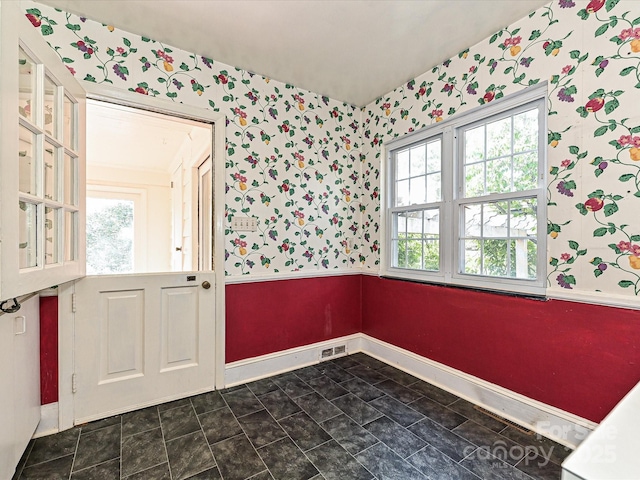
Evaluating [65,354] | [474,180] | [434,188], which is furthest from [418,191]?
[65,354]

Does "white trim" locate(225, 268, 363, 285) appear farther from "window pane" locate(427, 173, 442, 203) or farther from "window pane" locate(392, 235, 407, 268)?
"window pane" locate(427, 173, 442, 203)

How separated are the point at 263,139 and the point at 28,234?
173 centimetres

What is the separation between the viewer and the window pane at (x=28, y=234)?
1.21 m

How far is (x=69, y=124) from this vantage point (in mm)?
1725

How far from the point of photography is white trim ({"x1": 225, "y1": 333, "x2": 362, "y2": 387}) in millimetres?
2451

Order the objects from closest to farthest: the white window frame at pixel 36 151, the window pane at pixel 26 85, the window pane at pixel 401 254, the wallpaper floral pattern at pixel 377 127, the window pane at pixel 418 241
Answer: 1. the white window frame at pixel 36 151
2. the window pane at pixel 26 85
3. the wallpaper floral pattern at pixel 377 127
4. the window pane at pixel 418 241
5. the window pane at pixel 401 254

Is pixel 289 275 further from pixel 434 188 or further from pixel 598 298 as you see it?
pixel 598 298

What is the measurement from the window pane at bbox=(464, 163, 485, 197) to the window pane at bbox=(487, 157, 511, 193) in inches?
2.0

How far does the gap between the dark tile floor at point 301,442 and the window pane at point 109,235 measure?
141 inches

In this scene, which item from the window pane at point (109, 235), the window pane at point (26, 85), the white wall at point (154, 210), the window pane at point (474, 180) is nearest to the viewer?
the window pane at point (26, 85)

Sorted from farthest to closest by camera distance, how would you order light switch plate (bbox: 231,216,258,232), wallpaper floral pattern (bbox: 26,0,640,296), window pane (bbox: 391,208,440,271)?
window pane (bbox: 391,208,440,271), light switch plate (bbox: 231,216,258,232), wallpaper floral pattern (bbox: 26,0,640,296)

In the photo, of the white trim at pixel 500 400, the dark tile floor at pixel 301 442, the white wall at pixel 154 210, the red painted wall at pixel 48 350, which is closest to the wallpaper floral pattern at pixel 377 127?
the white trim at pixel 500 400

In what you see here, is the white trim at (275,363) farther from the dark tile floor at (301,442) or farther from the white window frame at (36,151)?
the white window frame at (36,151)

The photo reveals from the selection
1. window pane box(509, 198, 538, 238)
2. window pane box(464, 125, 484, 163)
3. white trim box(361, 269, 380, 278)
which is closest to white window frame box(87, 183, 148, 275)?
white trim box(361, 269, 380, 278)
